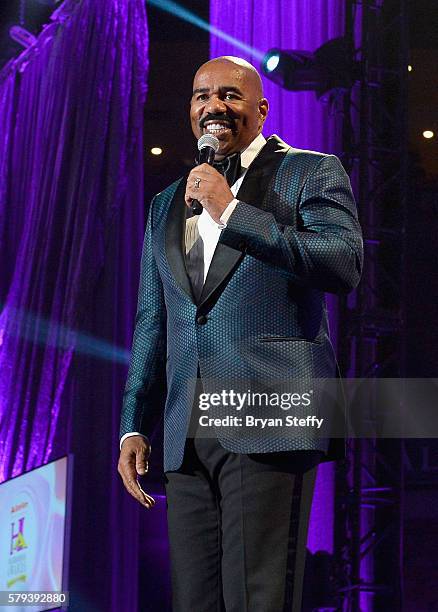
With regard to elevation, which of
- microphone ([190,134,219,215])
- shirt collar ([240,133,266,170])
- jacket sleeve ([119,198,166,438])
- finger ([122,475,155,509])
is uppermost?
shirt collar ([240,133,266,170])

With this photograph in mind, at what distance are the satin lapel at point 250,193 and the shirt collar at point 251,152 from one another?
0.05 feet

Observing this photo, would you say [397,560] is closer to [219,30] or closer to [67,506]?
[67,506]

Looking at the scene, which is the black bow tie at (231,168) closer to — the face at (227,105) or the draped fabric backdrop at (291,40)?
the face at (227,105)

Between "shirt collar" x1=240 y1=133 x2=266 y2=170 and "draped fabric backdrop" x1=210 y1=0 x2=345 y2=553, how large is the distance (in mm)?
1999

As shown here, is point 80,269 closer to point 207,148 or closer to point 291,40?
point 291,40

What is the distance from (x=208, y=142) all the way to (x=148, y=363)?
42cm

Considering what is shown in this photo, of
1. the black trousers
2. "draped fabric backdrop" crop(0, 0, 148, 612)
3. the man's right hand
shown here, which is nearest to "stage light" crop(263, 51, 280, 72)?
"draped fabric backdrop" crop(0, 0, 148, 612)

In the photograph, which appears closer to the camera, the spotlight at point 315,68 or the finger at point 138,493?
the finger at point 138,493

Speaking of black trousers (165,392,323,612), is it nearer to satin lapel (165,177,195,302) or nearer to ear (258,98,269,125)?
satin lapel (165,177,195,302)

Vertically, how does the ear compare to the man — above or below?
above

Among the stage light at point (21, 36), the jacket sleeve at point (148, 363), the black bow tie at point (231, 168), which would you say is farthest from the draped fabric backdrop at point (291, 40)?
the black bow tie at point (231, 168)

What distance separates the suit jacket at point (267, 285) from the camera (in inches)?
57.2

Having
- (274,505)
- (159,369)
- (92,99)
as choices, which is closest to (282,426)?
(274,505)

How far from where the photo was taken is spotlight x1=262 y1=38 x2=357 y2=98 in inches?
143
